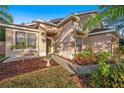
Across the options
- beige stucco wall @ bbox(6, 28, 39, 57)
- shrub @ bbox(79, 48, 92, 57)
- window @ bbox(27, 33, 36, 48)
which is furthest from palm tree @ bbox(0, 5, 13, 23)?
shrub @ bbox(79, 48, 92, 57)

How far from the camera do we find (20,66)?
38.1ft

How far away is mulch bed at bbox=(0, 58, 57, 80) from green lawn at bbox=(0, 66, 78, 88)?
0.72 metres

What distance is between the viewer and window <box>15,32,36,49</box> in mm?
13778

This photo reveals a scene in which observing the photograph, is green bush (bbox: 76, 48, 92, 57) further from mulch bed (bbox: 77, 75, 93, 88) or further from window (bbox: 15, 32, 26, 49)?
window (bbox: 15, 32, 26, 49)

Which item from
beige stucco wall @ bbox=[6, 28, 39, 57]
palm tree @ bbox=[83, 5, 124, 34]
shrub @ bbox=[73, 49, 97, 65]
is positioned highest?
palm tree @ bbox=[83, 5, 124, 34]

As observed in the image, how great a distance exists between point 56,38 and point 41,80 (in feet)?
20.1

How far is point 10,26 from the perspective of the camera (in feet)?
44.7

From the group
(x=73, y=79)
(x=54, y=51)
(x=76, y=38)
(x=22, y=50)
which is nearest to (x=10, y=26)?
(x=22, y=50)

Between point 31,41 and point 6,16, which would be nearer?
point 6,16

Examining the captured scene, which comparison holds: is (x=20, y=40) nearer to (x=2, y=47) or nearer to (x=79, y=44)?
(x=2, y=47)

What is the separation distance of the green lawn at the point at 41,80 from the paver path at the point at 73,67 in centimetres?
72

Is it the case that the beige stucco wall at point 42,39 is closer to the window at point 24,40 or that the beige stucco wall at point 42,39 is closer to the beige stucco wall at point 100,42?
the window at point 24,40

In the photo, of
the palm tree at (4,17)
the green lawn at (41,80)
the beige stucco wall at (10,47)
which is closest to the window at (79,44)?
the beige stucco wall at (10,47)

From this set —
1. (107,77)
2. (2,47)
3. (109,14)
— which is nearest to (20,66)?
(2,47)
